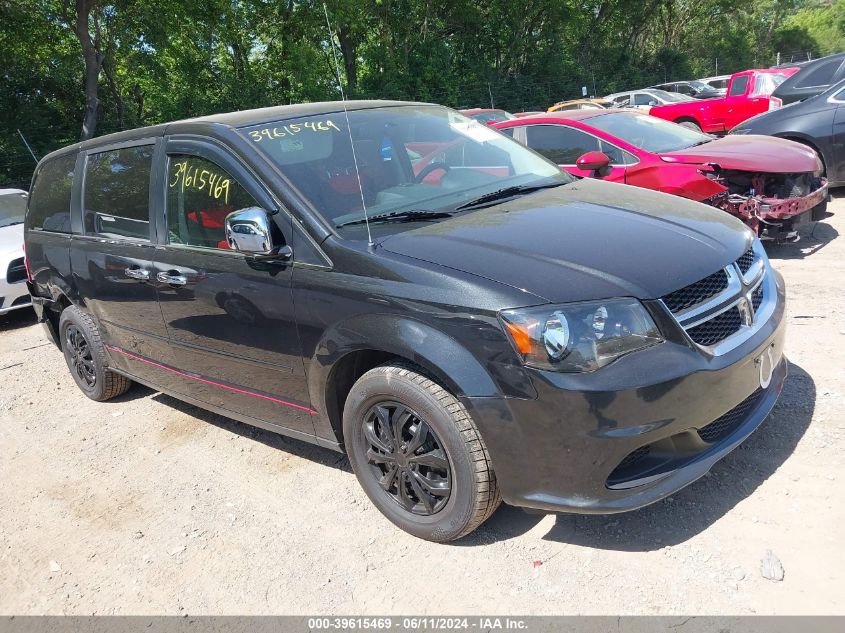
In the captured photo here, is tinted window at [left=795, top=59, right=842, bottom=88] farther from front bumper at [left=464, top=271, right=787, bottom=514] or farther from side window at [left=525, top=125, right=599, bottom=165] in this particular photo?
front bumper at [left=464, top=271, right=787, bottom=514]

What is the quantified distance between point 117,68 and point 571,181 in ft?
73.0

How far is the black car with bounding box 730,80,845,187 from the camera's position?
7750mm

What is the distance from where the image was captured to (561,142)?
720 centimetres

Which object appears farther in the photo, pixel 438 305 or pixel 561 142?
pixel 561 142

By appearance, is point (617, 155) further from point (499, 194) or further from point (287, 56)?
point (287, 56)

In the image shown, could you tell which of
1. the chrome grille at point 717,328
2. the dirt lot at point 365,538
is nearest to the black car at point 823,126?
the dirt lot at point 365,538

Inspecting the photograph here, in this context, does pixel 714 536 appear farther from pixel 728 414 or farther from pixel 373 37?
pixel 373 37

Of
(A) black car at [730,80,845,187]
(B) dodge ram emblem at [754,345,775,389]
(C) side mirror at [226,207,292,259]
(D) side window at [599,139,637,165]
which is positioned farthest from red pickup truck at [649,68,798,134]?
(C) side mirror at [226,207,292,259]

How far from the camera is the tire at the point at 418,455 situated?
260 centimetres

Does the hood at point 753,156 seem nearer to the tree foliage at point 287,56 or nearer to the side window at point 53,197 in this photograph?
the side window at point 53,197

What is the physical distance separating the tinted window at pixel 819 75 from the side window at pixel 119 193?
28.8 ft

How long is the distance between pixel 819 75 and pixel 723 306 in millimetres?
8253

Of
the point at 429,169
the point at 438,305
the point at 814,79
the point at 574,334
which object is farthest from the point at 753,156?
the point at 438,305
